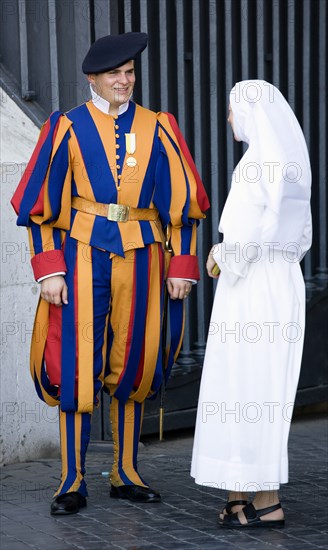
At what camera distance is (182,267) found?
18.5ft

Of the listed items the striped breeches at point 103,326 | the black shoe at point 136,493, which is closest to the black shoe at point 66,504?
the black shoe at point 136,493

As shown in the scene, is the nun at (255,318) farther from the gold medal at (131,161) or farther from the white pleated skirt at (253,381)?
the gold medal at (131,161)

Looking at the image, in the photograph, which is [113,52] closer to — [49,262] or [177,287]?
[49,262]

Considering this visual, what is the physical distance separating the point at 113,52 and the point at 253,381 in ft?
4.89

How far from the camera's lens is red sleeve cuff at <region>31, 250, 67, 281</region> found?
5449 mm

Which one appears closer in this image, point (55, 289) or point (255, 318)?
point (255, 318)

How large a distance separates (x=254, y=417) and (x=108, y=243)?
0.97m

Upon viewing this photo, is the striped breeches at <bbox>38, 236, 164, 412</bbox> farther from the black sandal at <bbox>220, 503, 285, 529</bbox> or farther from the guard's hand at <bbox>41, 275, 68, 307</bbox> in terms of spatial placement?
the black sandal at <bbox>220, 503, 285, 529</bbox>

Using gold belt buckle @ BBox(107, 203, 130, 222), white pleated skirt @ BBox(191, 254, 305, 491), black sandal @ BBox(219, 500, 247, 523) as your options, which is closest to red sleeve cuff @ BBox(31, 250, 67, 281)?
gold belt buckle @ BBox(107, 203, 130, 222)

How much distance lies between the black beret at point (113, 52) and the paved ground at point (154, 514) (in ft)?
6.14

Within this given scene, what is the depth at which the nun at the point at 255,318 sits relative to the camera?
16.6 ft

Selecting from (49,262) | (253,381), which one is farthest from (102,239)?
(253,381)

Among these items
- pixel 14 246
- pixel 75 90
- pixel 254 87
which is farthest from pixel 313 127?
pixel 254 87

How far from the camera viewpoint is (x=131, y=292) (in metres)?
5.54
